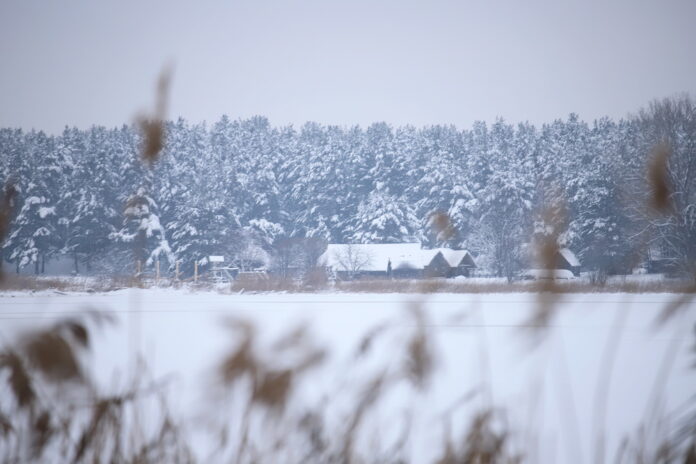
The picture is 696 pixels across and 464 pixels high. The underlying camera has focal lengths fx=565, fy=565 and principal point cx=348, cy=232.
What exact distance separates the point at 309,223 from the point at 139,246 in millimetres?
52770

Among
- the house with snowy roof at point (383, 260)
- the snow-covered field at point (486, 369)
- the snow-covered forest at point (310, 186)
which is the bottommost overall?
the snow-covered field at point (486, 369)

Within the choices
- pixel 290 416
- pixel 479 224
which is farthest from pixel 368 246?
pixel 290 416

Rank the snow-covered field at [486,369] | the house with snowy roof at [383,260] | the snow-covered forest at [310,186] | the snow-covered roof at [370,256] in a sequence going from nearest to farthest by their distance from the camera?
the snow-covered field at [486,369], the snow-covered forest at [310,186], the house with snowy roof at [383,260], the snow-covered roof at [370,256]

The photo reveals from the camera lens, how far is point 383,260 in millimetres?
41719

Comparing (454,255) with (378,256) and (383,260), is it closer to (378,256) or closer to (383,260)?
(383,260)

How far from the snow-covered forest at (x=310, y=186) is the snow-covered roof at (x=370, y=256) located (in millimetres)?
3291

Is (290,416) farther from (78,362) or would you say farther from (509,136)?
(509,136)

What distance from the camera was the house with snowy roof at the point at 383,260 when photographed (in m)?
39.6

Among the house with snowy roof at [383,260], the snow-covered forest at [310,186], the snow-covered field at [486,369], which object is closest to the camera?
the snow-covered field at [486,369]

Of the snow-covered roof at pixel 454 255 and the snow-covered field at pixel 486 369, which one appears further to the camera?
the snow-covered roof at pixel 454 255

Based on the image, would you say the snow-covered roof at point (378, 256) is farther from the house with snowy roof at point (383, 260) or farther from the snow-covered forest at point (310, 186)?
the snow-covered forest at point (310, 186)

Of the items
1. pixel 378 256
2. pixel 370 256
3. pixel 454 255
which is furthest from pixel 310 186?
pixel 454 255

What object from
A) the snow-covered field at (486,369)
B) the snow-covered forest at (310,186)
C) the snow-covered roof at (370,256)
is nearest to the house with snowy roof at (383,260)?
the snow-covered roof at (370,256)

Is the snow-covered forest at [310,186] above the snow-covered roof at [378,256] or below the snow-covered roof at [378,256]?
above
